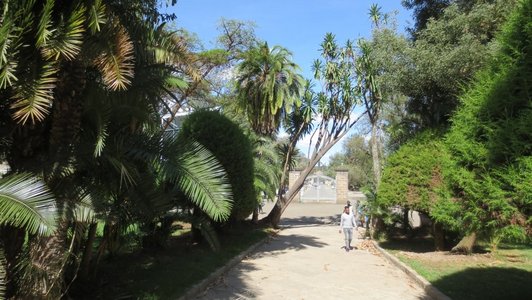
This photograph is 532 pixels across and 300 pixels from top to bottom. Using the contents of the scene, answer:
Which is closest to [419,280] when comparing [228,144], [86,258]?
[228,144]

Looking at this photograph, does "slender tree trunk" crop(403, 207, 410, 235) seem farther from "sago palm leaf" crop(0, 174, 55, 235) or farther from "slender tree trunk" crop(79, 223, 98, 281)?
"sago palm leaf" crop(0, 174, 55, 235)

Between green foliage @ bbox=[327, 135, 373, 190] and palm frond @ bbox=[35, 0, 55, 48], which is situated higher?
green foliage @ bbox=[327, 135, 373, 190]

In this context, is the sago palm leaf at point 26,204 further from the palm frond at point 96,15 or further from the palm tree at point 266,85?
the palm tree at point 266,85

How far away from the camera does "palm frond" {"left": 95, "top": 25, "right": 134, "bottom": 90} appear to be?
5.18 m

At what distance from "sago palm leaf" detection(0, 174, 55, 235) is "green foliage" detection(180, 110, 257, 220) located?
694 centimetres

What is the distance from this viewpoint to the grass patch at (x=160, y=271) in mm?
7059

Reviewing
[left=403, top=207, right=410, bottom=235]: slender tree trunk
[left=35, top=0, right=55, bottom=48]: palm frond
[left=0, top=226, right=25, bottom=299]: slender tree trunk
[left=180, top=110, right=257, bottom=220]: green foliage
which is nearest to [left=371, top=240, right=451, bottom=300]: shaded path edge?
[left=403, top=207, right=410, bottom=235]: slender tree trunk

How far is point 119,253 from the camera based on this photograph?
32.9ft

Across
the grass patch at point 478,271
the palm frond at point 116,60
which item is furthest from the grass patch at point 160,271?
the grass patch at point 478,271

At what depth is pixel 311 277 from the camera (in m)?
10.0

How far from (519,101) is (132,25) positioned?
543 cm

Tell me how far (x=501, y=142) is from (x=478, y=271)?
622 cm

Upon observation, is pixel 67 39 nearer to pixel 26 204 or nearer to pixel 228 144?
pixel 26 204

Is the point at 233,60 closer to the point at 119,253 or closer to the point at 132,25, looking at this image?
the point at 119,253
